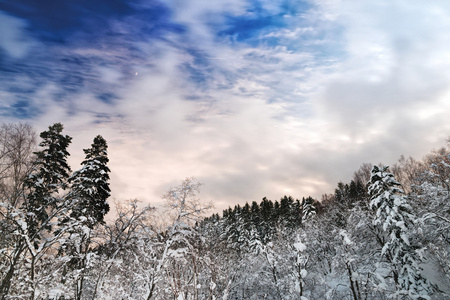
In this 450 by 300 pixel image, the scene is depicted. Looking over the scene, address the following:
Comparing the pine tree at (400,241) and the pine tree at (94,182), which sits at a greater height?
the pine tree at (94,182)

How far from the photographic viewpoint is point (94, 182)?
19984mm

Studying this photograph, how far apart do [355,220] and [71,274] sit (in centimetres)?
2392

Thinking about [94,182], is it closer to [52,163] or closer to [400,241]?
[52,163]

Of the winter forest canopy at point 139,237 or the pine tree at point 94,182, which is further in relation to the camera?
the pine tree at point 94,182

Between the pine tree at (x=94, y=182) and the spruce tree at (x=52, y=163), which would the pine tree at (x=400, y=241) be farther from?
the spruce tree at (x=52, y=163)

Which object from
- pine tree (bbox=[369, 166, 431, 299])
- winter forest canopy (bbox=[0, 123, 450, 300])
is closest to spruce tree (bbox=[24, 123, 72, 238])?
winter forest canopy (bbox=[0, 123, 450, 300])

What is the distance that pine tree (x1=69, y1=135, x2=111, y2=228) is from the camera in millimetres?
18547

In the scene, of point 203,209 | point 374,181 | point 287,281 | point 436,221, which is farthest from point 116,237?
point 436,221

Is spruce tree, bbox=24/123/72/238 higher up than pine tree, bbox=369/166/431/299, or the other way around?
spruce tree, bbox=24/123/72/238

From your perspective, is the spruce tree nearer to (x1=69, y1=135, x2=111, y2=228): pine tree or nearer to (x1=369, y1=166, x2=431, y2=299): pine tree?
(x1=69, y1=135, x2=111, y2=228): pine tree

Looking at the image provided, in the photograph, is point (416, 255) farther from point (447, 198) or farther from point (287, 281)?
point (287, 281)

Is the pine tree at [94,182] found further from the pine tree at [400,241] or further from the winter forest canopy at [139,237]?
the pine tree at [400,241]

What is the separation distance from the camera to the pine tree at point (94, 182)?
60.8 ft

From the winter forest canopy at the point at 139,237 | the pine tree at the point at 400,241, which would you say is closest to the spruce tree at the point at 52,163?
the winter forest canopy at the point at 139,237
